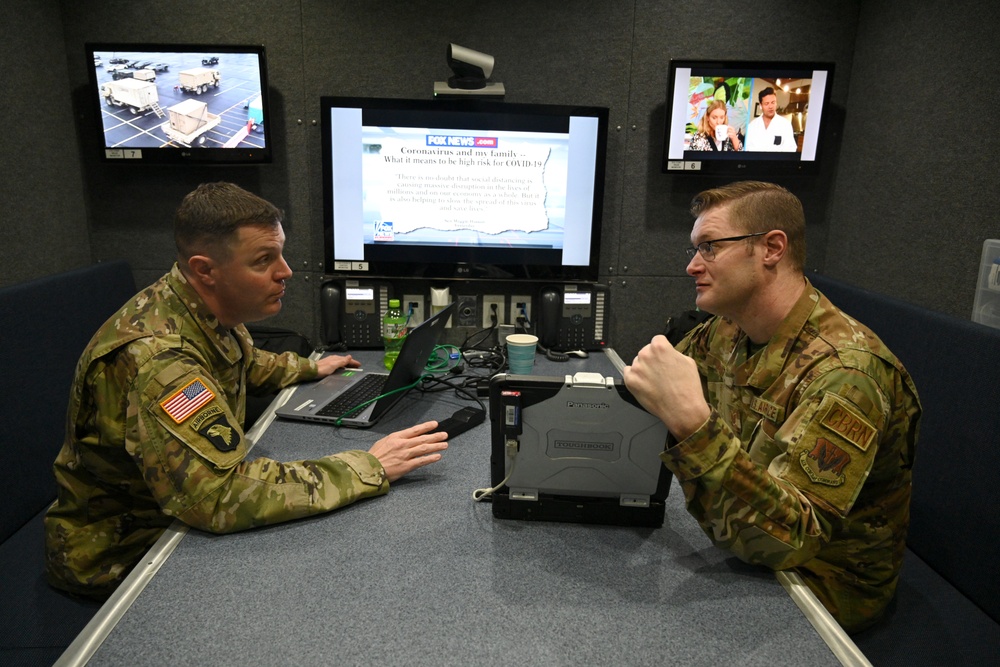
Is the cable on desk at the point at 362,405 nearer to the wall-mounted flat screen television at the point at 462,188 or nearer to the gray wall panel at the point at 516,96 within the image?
the wall-mounted flat screen television at the point at 462,188

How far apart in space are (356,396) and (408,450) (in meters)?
0.46

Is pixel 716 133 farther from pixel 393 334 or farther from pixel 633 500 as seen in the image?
pixel 633 500

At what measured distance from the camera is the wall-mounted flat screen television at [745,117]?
2002 mm

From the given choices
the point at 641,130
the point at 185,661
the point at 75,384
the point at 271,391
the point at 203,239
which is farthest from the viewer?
the point at 641,130

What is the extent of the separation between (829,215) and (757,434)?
140 centimetres

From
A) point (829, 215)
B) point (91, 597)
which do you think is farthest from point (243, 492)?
point (829, 215)

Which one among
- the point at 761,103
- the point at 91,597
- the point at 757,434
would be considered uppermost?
the point at 761,103

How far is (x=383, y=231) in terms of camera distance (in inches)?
82.6

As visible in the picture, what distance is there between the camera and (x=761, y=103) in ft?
6.68

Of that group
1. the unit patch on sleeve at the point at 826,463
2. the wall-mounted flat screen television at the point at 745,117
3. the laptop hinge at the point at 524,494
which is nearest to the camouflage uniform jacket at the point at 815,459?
the unit patch on sleeve at the point at 826,463

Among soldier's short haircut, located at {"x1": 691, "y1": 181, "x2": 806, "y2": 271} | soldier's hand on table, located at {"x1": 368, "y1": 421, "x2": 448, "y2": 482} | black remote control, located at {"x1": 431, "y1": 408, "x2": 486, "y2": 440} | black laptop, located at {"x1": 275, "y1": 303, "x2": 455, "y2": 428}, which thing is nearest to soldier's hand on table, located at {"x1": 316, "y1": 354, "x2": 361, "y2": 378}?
black laptop, located at {"x1": 275, "y1": 303, "x2": 455, "y2": 428}

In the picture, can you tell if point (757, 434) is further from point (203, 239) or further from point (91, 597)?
point (91, 597)

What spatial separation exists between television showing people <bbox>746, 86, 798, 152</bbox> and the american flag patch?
6.02 feet

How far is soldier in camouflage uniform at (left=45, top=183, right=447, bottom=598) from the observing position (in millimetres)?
1024
